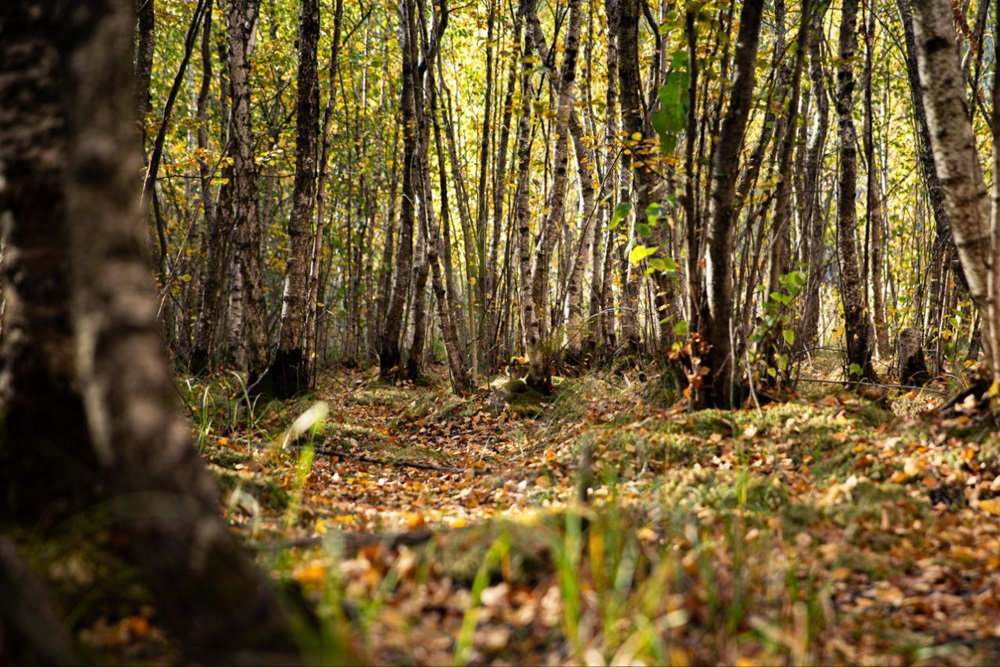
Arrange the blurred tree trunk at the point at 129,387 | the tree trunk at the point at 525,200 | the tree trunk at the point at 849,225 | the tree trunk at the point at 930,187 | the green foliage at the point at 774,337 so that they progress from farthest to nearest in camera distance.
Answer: the tree trunk at the point at 525,200 < the tree trunk at the point at 849,225 < the tree trunk at the point at 930,187 < the green foliage at the point at 774,337 < the blurred tree trunk at the point at 129,387

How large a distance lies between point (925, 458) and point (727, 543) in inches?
61.6

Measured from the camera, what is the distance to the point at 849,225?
281 inches

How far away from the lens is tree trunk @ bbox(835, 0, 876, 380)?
6.89 m

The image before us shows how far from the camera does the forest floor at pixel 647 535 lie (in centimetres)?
194

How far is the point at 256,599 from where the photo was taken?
A: 5.43 ft

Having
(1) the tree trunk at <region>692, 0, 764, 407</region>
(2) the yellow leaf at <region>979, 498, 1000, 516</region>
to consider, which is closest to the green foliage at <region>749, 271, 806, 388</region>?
(1) the tree trunk at <region>692, 0, 764, 407</region>

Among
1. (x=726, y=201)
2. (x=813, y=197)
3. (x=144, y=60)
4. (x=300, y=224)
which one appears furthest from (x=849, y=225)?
(x=144, y=60)

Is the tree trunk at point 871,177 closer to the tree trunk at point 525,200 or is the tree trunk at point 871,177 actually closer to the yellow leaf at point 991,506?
the tree trunk at point 525,200

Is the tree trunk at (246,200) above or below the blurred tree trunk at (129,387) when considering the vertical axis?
above

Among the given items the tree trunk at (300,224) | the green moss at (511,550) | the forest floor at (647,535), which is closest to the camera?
the forest floor at (647,535)

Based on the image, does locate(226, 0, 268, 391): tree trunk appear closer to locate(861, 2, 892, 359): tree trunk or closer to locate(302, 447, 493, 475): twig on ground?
locate(302, 447, 493, 475): twig on ground

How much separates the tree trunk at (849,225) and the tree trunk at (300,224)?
547 cm

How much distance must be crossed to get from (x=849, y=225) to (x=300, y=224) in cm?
582

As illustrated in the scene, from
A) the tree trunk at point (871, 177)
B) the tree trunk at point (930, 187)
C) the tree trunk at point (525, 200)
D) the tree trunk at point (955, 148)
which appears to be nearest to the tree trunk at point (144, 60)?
the tree trunk at point (525, 200)
